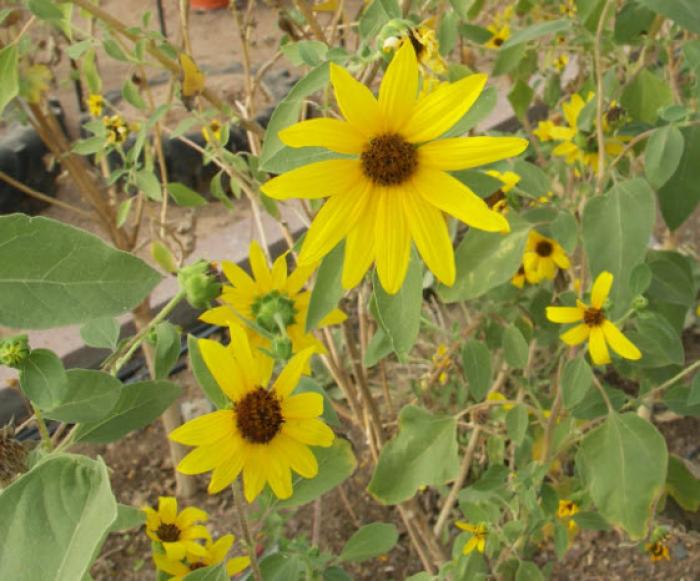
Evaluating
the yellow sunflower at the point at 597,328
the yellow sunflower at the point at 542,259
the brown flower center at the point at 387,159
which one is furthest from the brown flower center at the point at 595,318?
the brown flower center at the point at 387,159

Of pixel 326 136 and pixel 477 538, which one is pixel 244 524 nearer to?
pixel 326 136

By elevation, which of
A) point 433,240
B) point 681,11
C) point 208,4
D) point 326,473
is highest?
point 681,11

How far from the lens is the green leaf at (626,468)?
2.46ft

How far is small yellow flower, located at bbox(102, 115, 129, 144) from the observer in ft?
3.64

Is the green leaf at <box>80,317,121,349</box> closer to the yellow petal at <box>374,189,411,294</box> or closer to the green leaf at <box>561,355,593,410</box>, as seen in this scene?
the yellow petal at <box>374,189,411,294</box>

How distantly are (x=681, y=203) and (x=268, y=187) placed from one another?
451 millimetres

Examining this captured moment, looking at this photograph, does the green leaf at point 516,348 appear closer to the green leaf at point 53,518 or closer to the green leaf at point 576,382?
the green leaf at point 576,382

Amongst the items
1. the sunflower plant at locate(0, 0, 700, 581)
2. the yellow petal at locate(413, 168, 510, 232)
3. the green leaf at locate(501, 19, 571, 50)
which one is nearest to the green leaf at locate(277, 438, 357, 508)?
the sunflower plant at locate(0, 0, 700, 581)

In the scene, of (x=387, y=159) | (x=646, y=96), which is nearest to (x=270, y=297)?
(x=387, y=159)

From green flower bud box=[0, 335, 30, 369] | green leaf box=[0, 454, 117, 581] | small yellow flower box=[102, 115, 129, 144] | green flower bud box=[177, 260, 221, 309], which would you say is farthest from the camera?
small yellow flower box=[102, 115, 129, 144]

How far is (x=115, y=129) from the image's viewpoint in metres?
1.15

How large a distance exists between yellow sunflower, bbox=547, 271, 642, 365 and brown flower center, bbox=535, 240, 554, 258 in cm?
22

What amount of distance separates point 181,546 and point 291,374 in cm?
25

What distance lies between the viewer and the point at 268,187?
1.64 ft
